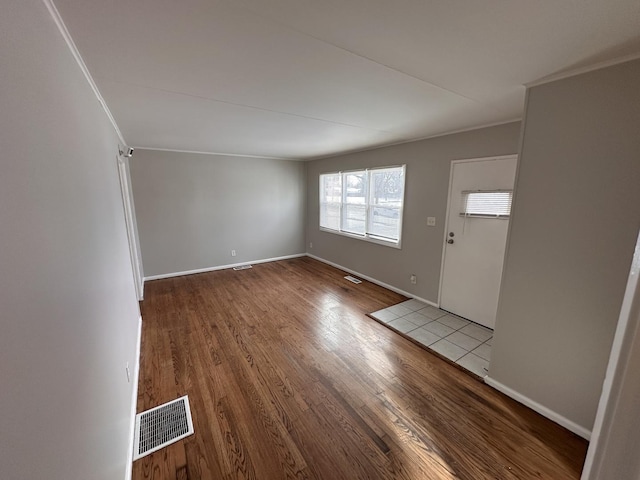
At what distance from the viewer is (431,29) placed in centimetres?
123

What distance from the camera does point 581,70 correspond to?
5.16ft

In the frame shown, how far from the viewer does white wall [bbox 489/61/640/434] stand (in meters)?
1.50

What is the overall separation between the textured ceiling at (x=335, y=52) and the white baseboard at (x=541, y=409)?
7.47 feet

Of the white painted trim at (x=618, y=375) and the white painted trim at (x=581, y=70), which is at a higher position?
the white painted trim at (x=581, y=70)

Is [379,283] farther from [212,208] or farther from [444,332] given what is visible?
[212,208]

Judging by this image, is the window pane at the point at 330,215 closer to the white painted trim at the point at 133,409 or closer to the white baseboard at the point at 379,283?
the white baseboard at the point at 379,283

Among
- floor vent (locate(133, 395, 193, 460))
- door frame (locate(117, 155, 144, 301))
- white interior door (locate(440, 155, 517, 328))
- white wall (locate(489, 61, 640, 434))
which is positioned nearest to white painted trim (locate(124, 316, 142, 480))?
floor vent (locate(133, 395, 193, 460))

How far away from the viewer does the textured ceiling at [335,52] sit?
1.10m

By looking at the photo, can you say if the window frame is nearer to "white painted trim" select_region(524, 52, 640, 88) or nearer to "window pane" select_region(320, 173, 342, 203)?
"window pane" select_region(320, 173, 342, 203)

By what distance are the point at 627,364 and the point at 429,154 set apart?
352cm

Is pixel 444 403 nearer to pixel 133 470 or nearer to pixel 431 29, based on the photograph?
pixel 133 470

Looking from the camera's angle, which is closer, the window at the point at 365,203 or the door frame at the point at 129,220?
the door frame at the point at 129,220

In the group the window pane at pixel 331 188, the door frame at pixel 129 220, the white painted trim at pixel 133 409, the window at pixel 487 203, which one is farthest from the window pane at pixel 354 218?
the white painted trim at pixel 133 409

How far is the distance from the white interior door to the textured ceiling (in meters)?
0.62
